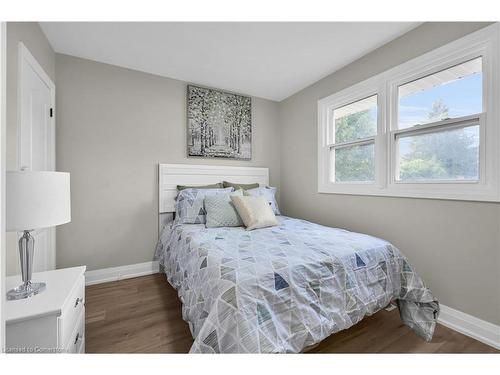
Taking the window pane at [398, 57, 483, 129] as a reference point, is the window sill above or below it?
below

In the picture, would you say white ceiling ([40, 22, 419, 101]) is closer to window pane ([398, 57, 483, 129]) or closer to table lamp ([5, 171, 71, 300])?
window pane ([398, 57, 483, 129])

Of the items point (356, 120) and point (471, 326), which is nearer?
point (471, 326)

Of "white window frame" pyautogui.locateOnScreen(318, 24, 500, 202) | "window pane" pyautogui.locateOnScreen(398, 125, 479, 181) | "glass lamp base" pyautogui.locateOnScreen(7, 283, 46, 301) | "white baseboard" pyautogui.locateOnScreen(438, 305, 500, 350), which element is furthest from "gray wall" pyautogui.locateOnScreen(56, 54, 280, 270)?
"white baseboard" pyautogui.locateOnScreen(438, 305, 500, 350)

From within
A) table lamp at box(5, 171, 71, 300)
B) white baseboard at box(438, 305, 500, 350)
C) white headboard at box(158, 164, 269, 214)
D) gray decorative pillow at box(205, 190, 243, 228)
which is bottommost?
white baseboard at box(438, 305, 500, 350)

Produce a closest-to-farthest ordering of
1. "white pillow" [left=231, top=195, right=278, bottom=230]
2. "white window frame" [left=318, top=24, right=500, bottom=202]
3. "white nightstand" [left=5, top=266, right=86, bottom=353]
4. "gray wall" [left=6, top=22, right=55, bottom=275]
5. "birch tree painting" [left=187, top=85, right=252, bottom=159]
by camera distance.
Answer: "white nightstand" [left=5, top=266, right=86, bottom=353] → "gray wall" [left=6, top=22, right=55, bottom=275] → "white window frame" [left=318, top=24, right=500, bottom=202] → "white pillow" [left=231, top=195, right=278, bottom=230] → "birch tree painting" [left=187, top=85, right=252, bottom=159]

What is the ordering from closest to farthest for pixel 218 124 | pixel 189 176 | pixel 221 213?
pixel 221 213, pixel 189 176, pixel 218 124

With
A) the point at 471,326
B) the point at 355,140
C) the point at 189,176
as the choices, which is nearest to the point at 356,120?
the point at 355,140

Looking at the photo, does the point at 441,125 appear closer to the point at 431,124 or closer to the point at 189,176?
the point at 431,124

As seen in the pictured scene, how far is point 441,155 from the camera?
1780 millimetres

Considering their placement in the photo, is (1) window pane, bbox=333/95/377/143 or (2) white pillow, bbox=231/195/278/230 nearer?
(2) white pillow, bbox=231/195/278/230

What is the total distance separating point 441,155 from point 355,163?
Answer: 78cm

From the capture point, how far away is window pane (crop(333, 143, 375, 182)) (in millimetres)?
2310
